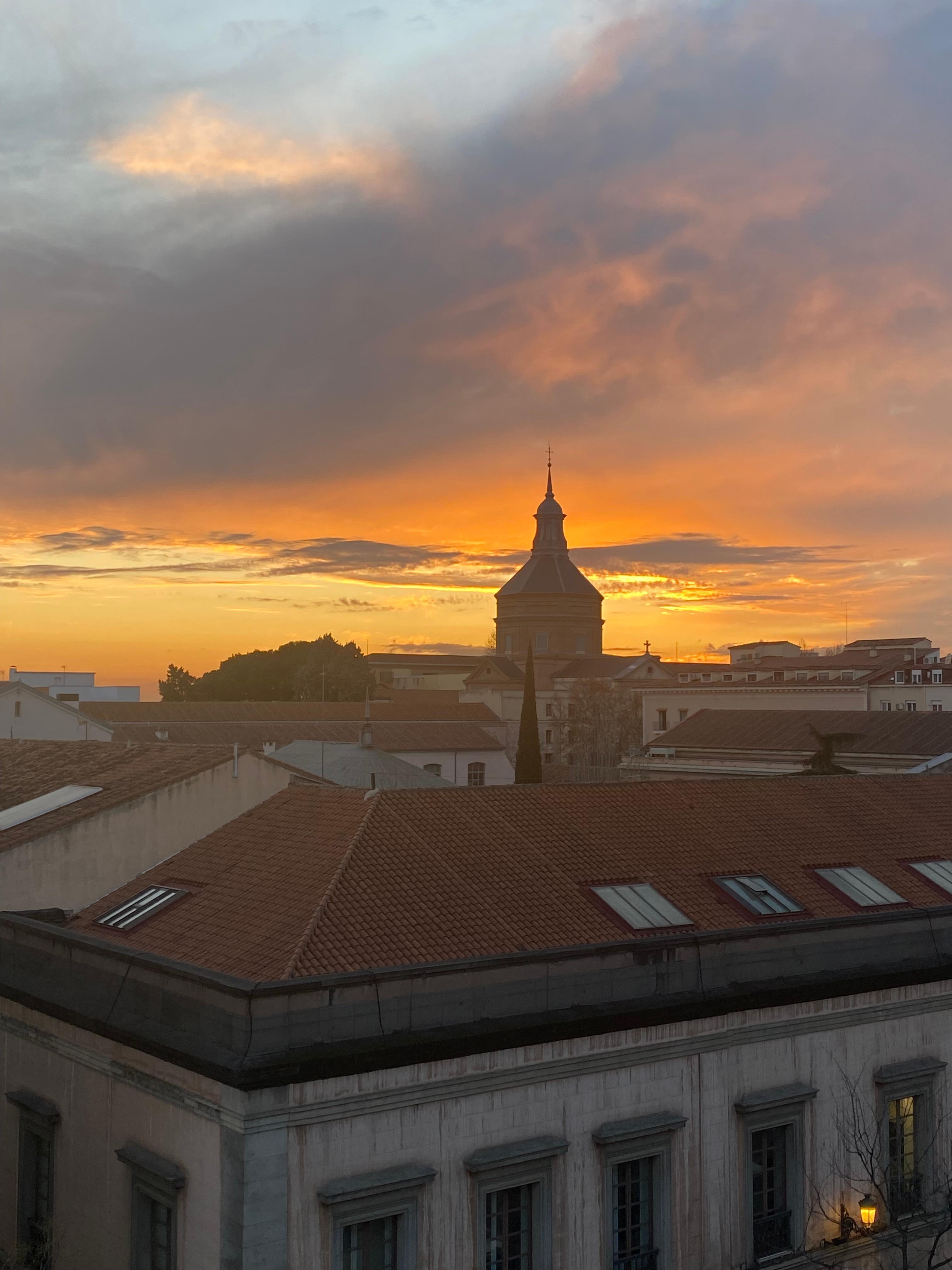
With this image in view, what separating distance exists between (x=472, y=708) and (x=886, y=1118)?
9234 cm

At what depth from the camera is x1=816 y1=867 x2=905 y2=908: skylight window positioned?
21.8 metres

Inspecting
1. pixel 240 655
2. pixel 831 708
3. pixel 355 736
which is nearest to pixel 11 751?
pixel 355 736

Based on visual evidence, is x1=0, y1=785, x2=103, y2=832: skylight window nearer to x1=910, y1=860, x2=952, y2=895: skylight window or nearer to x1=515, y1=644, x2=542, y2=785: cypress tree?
x1=910, y1=860, x2=952, y2=895: skylight window

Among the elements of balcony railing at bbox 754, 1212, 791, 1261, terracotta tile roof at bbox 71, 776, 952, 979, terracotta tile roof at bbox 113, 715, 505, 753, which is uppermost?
terracotta tile roof at bbox 71, 776, 952, 979

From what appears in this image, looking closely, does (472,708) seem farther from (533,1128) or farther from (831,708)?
(533,1128)

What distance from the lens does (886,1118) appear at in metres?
19.5

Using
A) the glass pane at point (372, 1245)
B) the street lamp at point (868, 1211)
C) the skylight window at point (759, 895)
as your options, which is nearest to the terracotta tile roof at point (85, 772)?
the glass pane at point (372, 1245)

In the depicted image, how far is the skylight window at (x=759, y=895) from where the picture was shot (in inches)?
813

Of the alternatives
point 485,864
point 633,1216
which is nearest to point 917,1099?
point 633,1216

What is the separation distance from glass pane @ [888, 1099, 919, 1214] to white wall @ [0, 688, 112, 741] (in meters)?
47.7

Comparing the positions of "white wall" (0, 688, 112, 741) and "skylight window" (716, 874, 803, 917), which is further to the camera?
"white wall" (0, 688, 112, 741)

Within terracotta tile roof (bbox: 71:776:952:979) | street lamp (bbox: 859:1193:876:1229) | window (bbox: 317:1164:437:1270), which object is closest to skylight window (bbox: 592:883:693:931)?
terracotta tile roof (bbox: 71:776:952:979)

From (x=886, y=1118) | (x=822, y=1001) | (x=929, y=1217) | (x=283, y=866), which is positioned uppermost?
(x=283, y=866)

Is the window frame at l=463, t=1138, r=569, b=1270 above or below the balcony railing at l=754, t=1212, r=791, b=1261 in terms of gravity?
above
